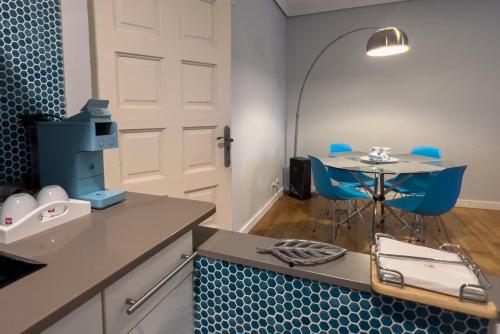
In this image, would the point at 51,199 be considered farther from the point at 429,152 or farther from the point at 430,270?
the point at 429,152

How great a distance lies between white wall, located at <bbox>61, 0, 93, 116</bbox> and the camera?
1.38 metres

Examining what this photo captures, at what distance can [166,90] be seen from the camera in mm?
1794

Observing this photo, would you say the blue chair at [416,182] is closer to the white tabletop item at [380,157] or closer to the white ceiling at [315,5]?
the white tabletop item at [380,157]

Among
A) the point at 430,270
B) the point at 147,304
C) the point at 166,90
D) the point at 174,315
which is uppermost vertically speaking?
the point at 166,90

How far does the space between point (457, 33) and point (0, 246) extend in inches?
195

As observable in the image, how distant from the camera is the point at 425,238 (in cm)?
317

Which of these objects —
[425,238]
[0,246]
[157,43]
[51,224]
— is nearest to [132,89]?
[157,43]

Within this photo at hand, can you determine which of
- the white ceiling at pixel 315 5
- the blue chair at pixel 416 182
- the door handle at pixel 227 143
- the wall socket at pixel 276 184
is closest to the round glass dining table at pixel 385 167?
the blue chair at pixel 416 182

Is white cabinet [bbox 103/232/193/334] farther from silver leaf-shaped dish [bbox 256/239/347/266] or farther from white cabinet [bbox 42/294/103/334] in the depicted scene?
silver leaf-shaped dish [bbox 256/239/347/266]

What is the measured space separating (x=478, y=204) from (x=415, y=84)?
1775mm

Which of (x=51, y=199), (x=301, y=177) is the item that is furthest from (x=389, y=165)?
(x=51, y=199)

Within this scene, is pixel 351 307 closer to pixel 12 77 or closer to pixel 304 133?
pixel 12 77

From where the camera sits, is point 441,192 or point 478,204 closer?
point 441,192

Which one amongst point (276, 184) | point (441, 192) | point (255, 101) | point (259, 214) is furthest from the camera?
point (276, 184)
